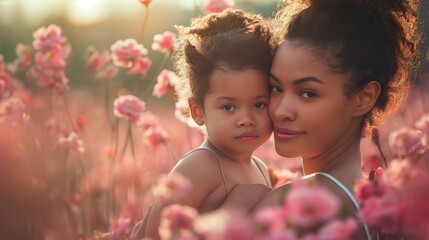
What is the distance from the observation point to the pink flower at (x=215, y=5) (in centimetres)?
334

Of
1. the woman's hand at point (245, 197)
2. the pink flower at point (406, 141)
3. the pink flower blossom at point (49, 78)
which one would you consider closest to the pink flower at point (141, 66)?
the pink flower blossom at point (49, 78)

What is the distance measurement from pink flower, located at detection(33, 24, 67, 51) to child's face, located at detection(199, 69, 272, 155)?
3.61 feet

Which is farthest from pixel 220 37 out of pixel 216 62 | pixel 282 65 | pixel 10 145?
pixel 10 145

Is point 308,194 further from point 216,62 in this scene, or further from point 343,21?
point 216,62

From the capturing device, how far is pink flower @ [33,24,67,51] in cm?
337

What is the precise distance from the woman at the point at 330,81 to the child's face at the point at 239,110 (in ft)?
0.20

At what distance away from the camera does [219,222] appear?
1.06m

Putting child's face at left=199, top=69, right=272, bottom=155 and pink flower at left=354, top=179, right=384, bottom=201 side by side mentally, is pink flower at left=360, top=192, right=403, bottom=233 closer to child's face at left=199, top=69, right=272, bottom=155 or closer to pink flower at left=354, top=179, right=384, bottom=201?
pink flower at left=354, top=179, right=384, bottom=201

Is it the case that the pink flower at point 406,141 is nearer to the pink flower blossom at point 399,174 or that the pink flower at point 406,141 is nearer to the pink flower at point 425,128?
the pink flower at point 425,128

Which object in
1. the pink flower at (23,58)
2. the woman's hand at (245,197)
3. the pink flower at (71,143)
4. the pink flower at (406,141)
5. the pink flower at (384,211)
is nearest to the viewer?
the pink flower at (384,211)

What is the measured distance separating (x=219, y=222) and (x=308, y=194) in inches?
5.8

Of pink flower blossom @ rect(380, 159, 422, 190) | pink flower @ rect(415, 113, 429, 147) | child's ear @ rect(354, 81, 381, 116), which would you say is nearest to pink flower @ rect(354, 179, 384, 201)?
pink flower blossom @ rect(380, 159, 422, 190)

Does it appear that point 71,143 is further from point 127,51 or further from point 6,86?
point 127,51

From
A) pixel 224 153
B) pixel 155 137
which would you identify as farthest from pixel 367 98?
pixel 155 137
